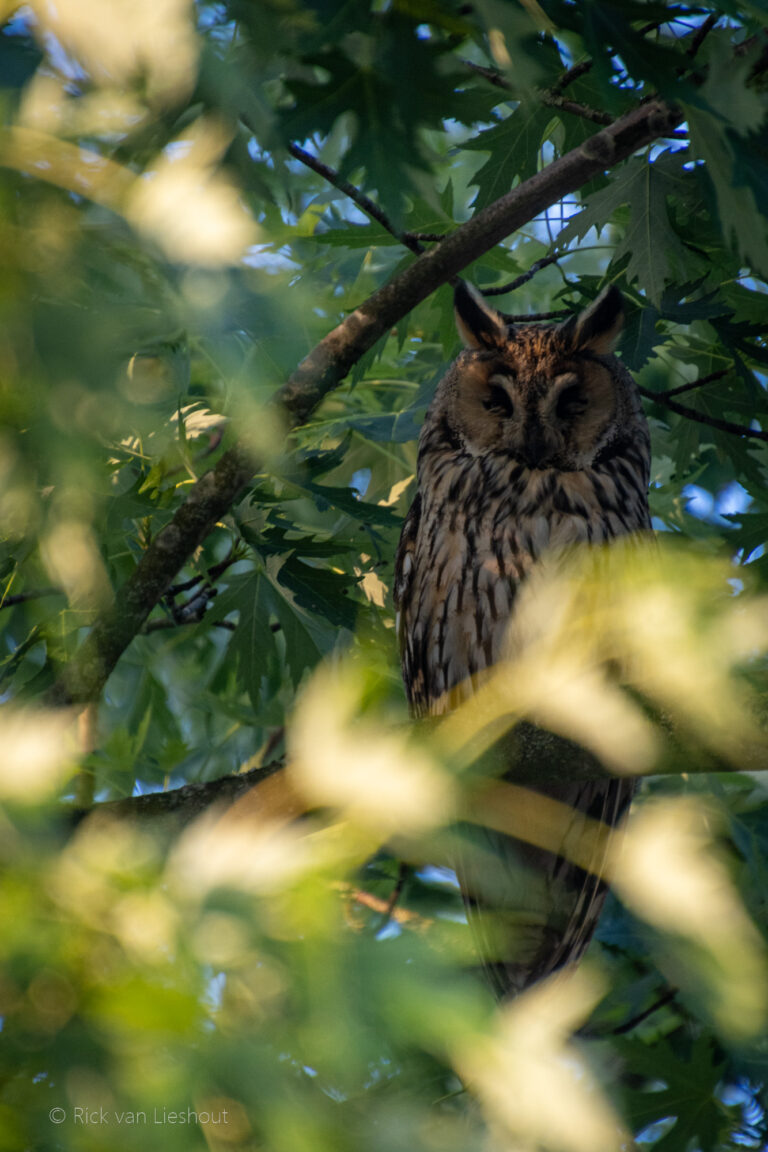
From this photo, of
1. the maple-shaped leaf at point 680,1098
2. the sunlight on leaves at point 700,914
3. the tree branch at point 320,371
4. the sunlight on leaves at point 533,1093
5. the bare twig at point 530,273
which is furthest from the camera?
the maple-shaped leaf at point 680,1098

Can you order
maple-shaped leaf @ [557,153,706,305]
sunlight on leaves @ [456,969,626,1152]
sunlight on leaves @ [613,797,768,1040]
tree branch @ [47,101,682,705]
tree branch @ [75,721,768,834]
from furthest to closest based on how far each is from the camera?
maple-shaped leaf @ [557,153,706,305]
tree branch @ [47,101,682,705]
tree branch @ [75,721,768,834]
sunlight on leaves @ [613,797,768,1040]
sunlight on leaves @ [456,969,626,1152]

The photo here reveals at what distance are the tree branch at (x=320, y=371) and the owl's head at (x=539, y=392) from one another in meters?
0.86

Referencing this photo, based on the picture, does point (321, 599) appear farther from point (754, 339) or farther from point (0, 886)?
point (0, 886)

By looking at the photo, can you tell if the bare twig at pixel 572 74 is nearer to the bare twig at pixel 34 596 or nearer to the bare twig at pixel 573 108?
the bare twig at pixel 573 108

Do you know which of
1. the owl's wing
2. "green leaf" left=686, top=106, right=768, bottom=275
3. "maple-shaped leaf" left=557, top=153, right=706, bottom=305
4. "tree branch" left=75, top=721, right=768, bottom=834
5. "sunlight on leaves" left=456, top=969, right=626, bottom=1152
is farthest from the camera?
the owl's wing

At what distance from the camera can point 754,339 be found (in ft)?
7.38

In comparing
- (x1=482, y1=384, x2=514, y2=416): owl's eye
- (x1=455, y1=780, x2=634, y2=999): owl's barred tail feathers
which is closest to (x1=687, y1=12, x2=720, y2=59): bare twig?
(x1=482, y1=384, x2=514, y2=416): owl's eye

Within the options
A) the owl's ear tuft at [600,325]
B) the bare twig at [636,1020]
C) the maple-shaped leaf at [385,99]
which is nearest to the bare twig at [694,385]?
the owl's ear tuft at [600,325]

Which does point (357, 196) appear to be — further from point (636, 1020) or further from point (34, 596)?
point (636, 1020)

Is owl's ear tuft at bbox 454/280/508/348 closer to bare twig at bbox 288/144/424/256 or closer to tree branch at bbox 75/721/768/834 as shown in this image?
bare twig at bbox 288/144/424/256

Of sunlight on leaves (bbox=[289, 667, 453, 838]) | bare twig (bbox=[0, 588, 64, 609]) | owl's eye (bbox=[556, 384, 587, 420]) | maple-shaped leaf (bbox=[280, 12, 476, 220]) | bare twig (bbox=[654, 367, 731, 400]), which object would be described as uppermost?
maple-shaped leaf (bbox=[280, 12, 476, 220])

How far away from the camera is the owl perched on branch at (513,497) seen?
104 inches

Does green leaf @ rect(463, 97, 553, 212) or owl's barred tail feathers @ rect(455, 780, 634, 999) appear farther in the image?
owl's barred tail feathers @ rect(455, 780, 634, 999)

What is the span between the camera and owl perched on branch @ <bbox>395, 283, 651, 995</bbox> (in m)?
2.63
